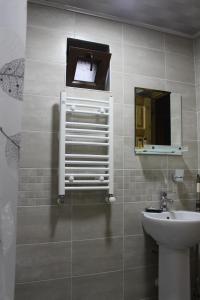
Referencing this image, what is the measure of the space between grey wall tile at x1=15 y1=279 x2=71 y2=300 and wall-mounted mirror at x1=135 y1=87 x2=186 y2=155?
1.16 metres

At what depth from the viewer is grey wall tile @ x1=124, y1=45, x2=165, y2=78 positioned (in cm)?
220

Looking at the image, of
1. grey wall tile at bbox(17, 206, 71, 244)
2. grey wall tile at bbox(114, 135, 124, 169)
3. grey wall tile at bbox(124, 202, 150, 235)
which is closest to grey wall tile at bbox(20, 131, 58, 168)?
grey wall tile at bbox(17, 206, 71, 244)

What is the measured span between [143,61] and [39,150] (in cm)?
118

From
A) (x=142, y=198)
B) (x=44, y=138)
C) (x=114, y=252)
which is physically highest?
(x=44, y=138)

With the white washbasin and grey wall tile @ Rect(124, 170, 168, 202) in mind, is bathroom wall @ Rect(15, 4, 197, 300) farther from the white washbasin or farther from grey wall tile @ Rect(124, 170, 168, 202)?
the white washbasin

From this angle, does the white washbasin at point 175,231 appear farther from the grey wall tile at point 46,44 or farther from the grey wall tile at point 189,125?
the grey wall tile at point 46,44

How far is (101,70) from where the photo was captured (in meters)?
2.10

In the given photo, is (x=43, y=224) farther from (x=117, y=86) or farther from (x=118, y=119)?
(x=117, y=86)

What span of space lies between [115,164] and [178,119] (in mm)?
760

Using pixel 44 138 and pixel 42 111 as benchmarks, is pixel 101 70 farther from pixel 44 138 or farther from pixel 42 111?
pixel 44 138

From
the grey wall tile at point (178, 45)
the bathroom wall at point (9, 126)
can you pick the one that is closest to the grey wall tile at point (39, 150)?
the bathroom wall at point (9, 126)

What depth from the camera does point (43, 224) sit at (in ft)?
6.04

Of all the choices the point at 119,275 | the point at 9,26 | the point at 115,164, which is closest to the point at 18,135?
the point at 9,26

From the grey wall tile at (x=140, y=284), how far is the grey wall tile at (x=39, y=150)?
3.53 feet
